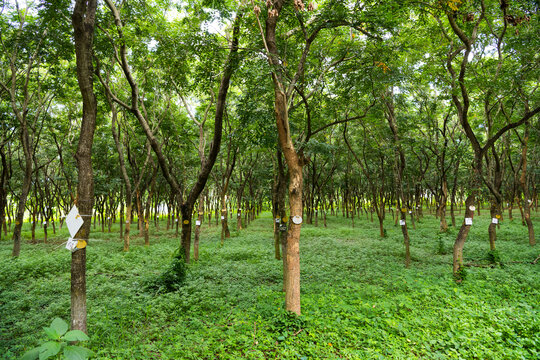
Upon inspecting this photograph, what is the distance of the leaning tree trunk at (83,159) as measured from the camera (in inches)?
174

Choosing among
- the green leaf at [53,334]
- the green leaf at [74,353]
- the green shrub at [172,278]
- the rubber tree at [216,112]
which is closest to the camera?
the green leaf at [74,353]

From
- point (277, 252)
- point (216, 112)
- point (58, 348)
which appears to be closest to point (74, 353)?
point (58, 348)

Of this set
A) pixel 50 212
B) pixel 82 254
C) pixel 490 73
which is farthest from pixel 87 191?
pixel 50 212

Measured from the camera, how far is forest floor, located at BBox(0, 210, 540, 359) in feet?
14.7

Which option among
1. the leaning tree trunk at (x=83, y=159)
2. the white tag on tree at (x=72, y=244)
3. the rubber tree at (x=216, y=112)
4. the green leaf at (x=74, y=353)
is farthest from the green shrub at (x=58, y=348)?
the rubber tree at (x=216, y=112)

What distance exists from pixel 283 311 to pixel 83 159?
4.60 metres

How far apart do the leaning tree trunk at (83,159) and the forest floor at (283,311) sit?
88cm

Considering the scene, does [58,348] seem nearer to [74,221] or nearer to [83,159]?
[74,221]

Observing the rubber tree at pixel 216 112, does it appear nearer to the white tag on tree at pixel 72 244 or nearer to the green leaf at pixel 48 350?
the white tag on tree at pixel 72 244

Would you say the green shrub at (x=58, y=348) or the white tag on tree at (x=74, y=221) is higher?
the white tag on tree at (x=74, y=221)

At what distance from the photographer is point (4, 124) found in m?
13.3

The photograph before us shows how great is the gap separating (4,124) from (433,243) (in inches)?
892

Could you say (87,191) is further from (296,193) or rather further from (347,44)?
(347,44)

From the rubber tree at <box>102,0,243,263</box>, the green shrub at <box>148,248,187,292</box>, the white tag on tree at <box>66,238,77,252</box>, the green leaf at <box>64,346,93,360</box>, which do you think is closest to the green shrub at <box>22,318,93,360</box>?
the green leaf at <box>64,346,93,360</box>
